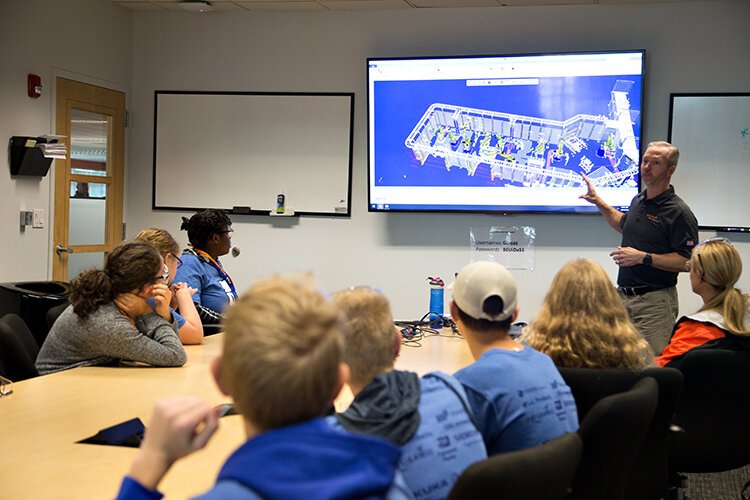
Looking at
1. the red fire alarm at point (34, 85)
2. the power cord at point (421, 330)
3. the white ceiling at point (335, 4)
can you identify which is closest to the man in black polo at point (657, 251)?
the power cord at point (421, 330)

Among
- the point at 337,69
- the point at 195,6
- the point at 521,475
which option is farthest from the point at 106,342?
the point at 195,6

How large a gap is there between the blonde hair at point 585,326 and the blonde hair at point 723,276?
66 cm

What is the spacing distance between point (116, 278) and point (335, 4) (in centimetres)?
349

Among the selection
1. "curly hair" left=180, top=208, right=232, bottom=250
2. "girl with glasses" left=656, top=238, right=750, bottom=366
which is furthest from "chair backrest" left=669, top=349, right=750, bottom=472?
"curly hair" left=180, top=208, right=232, bottom=250

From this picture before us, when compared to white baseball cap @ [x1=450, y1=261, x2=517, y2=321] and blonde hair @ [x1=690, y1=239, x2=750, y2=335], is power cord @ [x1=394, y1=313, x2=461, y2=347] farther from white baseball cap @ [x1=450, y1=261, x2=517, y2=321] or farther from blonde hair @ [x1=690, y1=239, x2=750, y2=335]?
white baseball cap @ [x1=450, y1=261, x2=517, y2=321]

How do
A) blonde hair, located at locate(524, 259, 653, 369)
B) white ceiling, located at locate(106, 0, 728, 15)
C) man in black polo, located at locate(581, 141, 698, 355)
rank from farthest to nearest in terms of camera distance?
white ceiling, located at locate(106, 0, 728, 15) < man in black polo, located at locate(581, 141, 698, 355) < blonde hair, located at locate(524, 259, 653, 369)

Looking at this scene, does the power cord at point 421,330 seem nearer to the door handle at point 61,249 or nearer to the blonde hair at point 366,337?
the blonde hair at point 366,337

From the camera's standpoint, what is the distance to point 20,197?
535 centimetres

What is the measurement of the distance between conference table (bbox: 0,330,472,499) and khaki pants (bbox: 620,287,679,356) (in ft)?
4.50

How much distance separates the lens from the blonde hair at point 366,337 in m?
1.80

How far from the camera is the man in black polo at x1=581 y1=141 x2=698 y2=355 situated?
429 centimetres

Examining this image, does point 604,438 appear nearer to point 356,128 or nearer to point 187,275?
point 187,275

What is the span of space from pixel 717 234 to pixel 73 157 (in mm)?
4535

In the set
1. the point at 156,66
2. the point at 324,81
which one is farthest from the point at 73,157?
the point at 324,81
